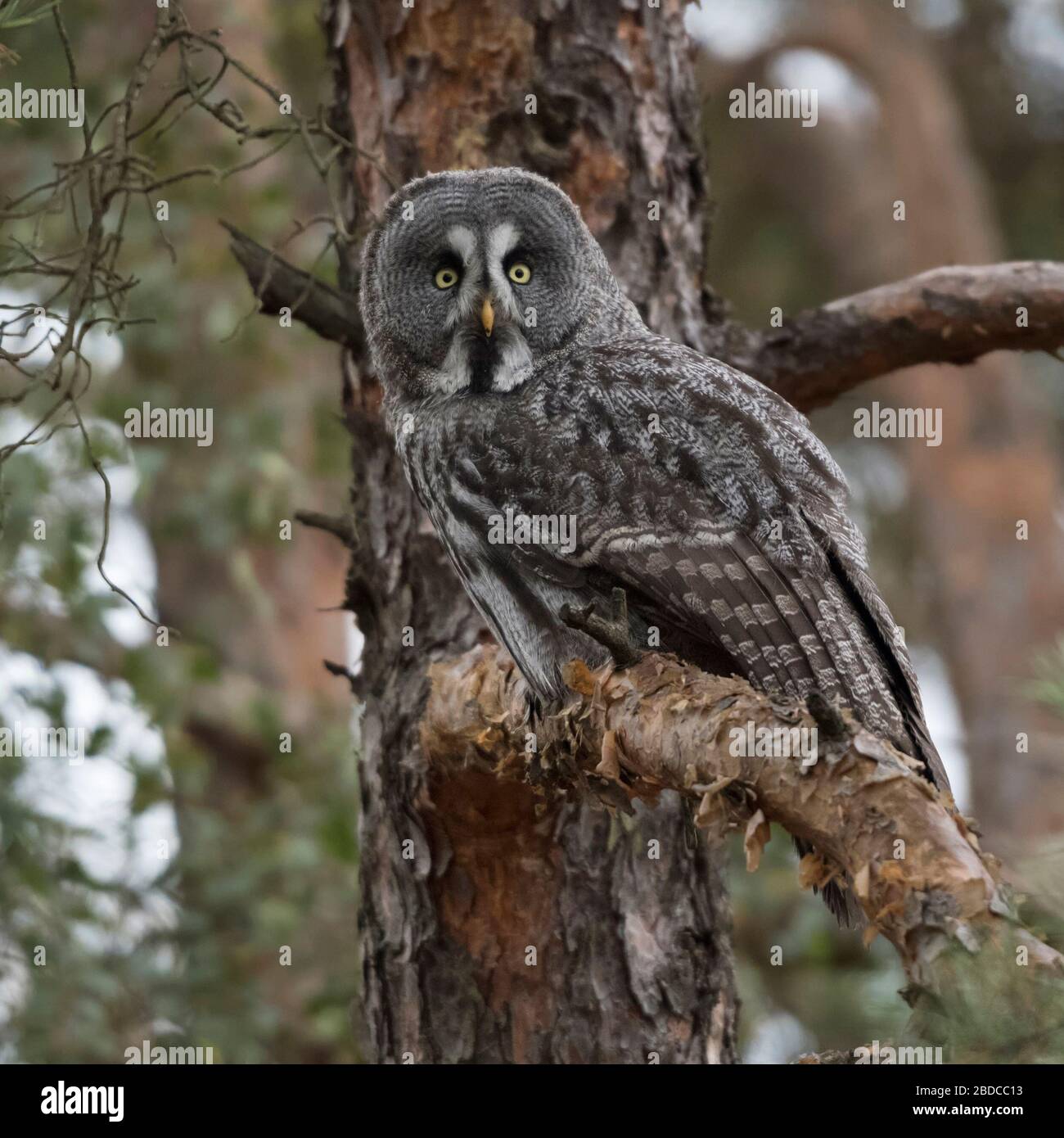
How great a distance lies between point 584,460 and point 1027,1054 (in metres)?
2.40

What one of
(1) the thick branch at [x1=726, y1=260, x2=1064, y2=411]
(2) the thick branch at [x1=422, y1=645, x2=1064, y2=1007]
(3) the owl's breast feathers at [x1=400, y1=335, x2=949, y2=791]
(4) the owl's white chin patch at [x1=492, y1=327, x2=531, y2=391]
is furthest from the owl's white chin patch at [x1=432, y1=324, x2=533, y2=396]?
(2) the thick branch at [x1=422, y1=645, x2=1064, y2=1007]

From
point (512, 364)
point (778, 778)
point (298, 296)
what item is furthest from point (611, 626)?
point (298, 296)

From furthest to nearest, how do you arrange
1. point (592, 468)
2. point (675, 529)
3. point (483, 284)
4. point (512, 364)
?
point (483, 284) → point (512, 364) → point (592, 468) → point (675, 529)

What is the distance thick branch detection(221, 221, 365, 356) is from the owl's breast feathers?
0.69m

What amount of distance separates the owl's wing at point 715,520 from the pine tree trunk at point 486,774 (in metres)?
0.69

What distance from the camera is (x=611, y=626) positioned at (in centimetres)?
312

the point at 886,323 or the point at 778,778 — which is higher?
the point at 886,323

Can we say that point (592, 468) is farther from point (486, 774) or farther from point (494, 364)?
point (486, 774)

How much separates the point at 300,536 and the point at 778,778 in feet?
26.2

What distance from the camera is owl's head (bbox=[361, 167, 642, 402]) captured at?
448 centimetres

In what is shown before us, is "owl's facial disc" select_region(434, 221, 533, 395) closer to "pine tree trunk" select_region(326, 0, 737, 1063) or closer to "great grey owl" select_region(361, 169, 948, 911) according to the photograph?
"great grey owl" select_region(361, 169, 948, 911)

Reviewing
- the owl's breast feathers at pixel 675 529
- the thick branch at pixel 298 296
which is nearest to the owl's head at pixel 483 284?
the thick branch at pixel 298 296

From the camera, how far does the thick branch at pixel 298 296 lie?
4434 mm

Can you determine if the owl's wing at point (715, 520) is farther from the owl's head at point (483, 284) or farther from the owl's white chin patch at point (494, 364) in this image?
the owl's head at point (483, 284)
